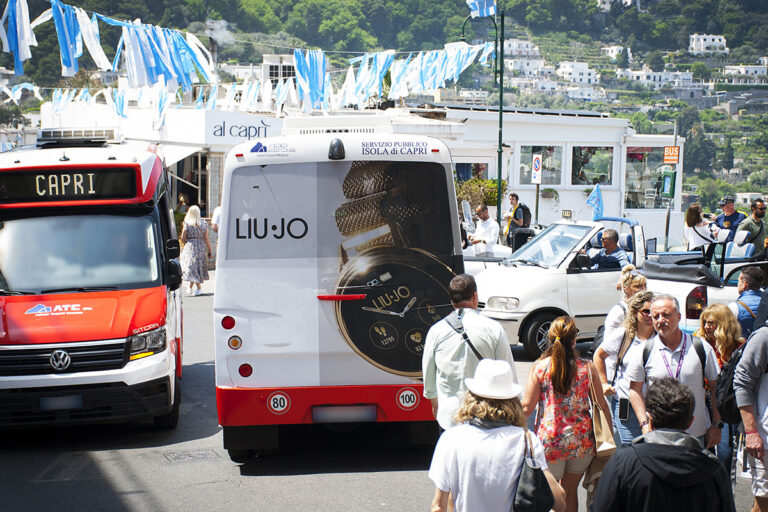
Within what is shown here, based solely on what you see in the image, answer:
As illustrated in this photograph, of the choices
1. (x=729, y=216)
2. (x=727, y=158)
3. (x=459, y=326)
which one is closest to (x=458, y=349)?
(x=459, y=326)

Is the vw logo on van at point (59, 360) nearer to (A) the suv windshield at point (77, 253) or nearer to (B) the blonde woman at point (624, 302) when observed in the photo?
(A) the suv windshield at point (77, 253)

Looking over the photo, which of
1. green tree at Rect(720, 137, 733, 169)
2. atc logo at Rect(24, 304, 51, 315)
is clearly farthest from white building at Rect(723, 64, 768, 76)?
atc logo at Rect(24, 304, 51, 315)

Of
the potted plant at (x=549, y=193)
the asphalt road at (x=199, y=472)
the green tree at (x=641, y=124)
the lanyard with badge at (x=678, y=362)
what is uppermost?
the lanyard with badge at (x=678, y=362)

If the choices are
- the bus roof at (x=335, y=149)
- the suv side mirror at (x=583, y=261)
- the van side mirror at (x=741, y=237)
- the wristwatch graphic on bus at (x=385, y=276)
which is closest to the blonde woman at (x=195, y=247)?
the suv side mirror at (x=583, y=261)

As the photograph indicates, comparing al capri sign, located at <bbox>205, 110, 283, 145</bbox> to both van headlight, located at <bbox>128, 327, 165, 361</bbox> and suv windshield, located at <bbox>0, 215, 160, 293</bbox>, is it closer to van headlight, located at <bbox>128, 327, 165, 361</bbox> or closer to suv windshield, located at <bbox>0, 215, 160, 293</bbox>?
suv windshield, located at <bbox>0, 215, 160, 293</bbox>

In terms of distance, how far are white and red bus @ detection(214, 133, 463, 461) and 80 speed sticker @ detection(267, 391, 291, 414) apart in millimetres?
12

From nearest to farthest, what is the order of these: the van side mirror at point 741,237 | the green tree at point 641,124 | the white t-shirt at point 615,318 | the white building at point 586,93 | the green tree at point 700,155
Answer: the white t-shirt at point 615,318, the van side mirror at point 741,237, the green tree at point 700,155, the green tree at point 641,124, the white building at point 586,93

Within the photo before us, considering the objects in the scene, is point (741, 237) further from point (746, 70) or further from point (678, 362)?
point (746, 70)

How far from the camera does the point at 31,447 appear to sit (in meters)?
8.70

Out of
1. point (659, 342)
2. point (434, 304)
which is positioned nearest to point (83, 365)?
point (434, 304)

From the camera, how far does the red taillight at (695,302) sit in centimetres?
1020

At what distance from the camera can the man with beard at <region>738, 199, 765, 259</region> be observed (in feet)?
50.4

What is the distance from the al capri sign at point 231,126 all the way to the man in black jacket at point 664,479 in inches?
1074

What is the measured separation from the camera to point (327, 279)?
24.9ft
